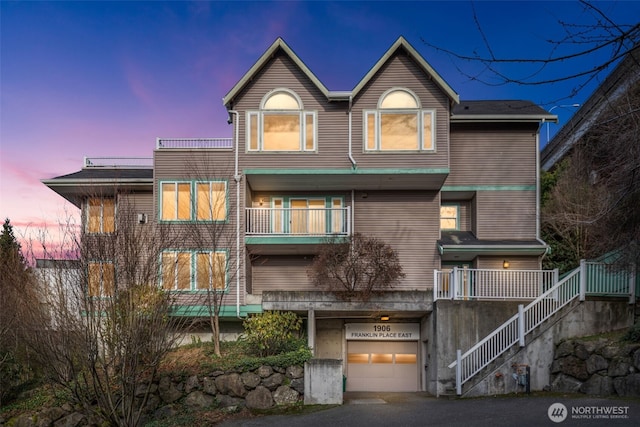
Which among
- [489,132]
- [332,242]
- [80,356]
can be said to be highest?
[489,132]

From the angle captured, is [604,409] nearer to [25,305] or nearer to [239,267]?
[239,267]

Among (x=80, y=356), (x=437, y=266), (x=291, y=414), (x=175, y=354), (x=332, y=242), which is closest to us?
(x=80, y=356)

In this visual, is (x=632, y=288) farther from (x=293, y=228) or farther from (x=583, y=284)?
(x=293, y=228)

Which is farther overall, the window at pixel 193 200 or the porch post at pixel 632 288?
the window at pixel 193 200

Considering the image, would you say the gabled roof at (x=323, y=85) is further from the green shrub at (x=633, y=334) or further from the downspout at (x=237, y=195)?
the green shrub at (x=633, y=334)

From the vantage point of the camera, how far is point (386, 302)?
19.2 meters

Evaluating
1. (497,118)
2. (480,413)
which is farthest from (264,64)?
(480,413)

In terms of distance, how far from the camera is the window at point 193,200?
20.4 metres

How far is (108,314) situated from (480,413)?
958cm

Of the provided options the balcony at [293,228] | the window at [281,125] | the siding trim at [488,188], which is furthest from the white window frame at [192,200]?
the siding trim at [488,188]

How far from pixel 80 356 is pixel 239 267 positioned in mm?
8632

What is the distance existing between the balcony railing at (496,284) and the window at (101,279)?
10870mm

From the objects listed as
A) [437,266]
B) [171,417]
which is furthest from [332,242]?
[171,417]

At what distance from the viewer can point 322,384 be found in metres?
16.2
